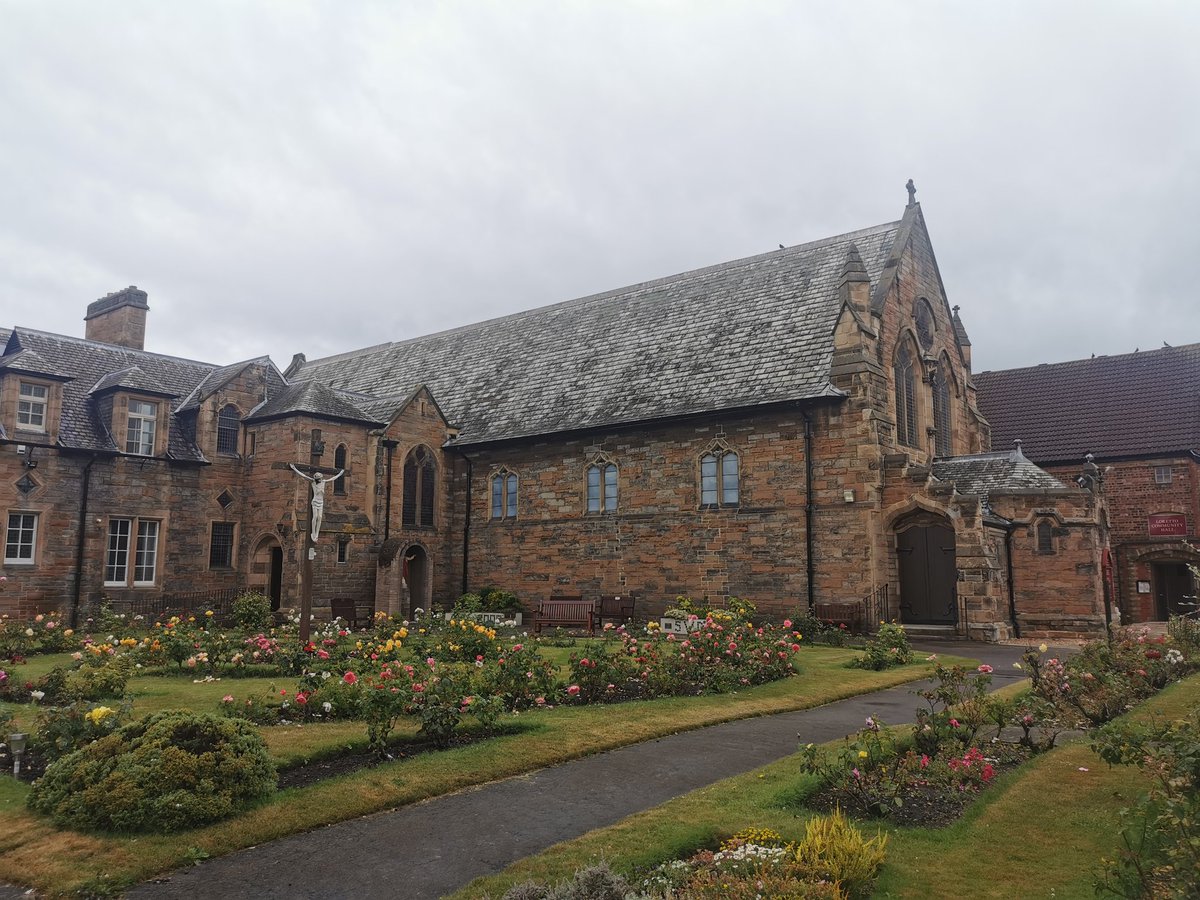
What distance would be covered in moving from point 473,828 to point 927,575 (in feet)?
69.8

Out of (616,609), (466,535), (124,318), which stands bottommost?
(616,609)

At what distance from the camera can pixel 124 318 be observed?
32969mm

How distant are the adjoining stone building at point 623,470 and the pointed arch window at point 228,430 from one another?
0.07m

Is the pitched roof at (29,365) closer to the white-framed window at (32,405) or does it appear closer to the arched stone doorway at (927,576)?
the white-framed window at (32,405)

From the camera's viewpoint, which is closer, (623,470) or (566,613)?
(566,613)

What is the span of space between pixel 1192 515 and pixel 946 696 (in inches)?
1124

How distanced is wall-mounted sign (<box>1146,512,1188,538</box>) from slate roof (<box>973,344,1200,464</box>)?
8.02ft

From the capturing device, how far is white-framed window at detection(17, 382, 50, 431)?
24.9m

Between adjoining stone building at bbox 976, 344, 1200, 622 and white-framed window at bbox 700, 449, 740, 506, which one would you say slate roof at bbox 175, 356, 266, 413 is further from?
adjoining stone building at bbox 976, 344, 1200, 622

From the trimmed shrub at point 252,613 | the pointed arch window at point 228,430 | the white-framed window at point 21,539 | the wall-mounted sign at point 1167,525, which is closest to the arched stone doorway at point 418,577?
the trimmed shrub at point 252,613

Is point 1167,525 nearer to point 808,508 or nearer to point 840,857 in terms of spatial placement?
point 808,508

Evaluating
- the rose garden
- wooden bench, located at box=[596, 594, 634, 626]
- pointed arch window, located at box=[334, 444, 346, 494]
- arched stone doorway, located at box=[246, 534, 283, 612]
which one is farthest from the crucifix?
arched stone doorway, located at box=[246, 534, 283, 612]

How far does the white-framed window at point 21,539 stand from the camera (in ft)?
79.7

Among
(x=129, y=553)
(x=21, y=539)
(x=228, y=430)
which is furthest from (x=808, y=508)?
(x=21, y=539)
